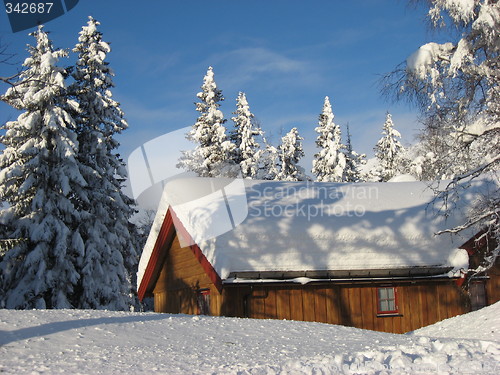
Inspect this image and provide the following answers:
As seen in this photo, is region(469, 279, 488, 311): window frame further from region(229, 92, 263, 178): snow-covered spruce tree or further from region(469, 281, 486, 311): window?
region(229, 92, 263, 178): snow-covered spruce tree

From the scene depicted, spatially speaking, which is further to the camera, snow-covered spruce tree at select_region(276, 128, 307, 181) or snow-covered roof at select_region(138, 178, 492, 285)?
snow-covered spruce tree at select_region(276, 128, 307, 181)

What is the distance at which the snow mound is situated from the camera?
464 inches

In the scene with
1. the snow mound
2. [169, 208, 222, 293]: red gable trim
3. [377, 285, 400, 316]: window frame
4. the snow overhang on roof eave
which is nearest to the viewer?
the snow mound

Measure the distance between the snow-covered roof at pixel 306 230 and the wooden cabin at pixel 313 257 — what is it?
0.12 feet

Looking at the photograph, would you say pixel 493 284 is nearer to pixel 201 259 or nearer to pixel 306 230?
pixel 306 230

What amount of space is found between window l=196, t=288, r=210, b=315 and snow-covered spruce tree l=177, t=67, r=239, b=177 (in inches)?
750

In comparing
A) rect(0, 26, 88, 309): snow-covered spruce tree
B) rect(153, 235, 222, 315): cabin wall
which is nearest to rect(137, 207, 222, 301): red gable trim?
rect(153, 235, 222, 315): cabin wall

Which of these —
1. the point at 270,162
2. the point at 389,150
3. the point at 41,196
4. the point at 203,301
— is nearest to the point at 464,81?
the point at 203,301

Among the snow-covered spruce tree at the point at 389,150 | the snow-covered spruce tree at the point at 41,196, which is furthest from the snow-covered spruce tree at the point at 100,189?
the snow-covered spruce tree at the point at 389,150

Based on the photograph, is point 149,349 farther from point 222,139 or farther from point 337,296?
point 222,139

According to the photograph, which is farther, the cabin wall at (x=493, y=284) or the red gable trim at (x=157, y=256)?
the red gable trim at (x=157, y=256)

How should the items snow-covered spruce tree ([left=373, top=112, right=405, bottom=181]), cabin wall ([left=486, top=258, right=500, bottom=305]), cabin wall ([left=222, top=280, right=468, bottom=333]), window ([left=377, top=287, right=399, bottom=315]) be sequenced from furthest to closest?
snow-covered spruce tree ([left=373, top=112, right=405, bottom=181])
cabin wall ([left=486, top=258, right=500, bottom=305])
window ([left=377, top=287, right=399, bottom=315])
cabin wall ([left=222, top=280, right=468, bottom=333])

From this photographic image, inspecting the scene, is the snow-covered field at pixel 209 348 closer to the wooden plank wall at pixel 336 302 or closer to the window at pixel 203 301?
the wooden plank wall at pixel 336 302

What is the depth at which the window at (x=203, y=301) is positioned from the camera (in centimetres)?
1927
